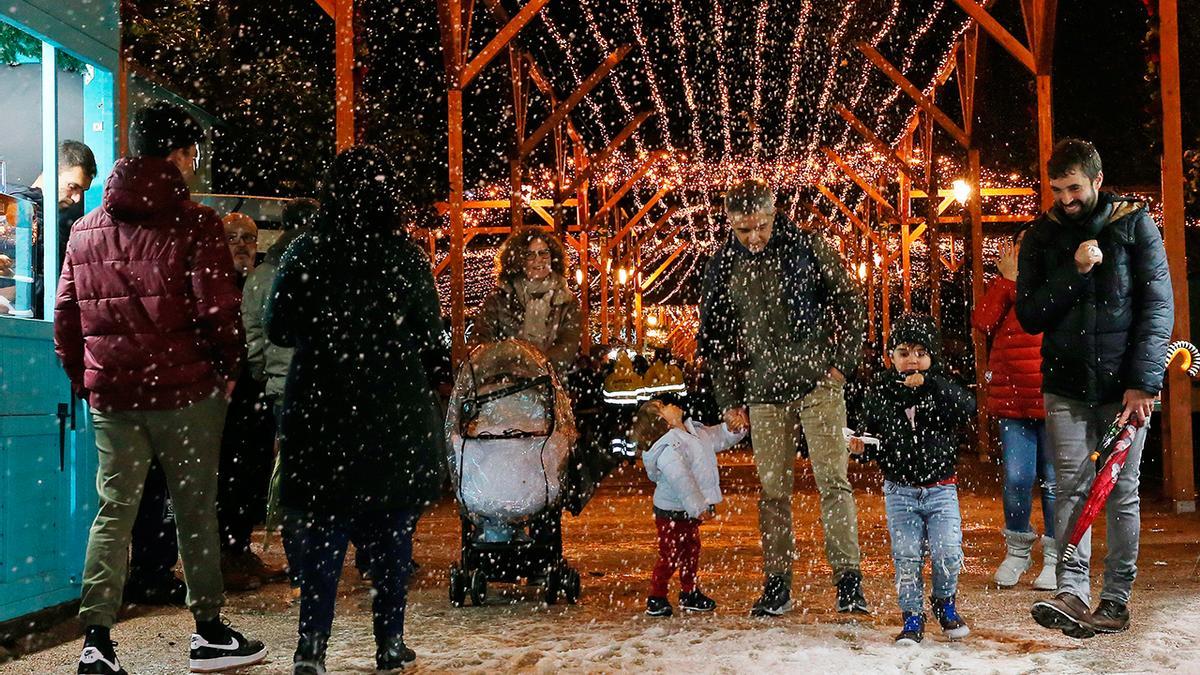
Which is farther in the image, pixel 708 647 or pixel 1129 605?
pixel 1129 605

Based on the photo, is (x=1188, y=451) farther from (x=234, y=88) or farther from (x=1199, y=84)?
(x=234, y=88)

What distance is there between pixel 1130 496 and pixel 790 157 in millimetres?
29729

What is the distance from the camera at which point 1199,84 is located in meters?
13.5

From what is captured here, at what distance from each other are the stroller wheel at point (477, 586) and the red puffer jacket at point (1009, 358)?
302cm

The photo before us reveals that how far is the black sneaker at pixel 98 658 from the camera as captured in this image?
497 centimetres

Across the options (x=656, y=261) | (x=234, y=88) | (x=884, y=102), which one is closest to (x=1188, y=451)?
(x=234, y=88)

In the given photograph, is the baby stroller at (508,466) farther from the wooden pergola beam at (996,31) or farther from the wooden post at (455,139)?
the wooden pergola beam at (996,31)

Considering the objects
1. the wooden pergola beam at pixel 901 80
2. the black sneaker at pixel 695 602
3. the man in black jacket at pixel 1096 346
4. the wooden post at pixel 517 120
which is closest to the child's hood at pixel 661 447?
the black sneaker at pixel 695 602

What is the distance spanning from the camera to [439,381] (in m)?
5.64

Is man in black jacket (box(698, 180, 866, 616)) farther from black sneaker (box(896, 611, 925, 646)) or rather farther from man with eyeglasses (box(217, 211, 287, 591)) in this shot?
man with eyeglasses (box(217, 211, 287, 591))

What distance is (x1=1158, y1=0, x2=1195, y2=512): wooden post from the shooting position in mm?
10899

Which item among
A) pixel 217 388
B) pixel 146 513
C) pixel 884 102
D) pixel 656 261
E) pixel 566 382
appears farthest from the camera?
pixel 656 261

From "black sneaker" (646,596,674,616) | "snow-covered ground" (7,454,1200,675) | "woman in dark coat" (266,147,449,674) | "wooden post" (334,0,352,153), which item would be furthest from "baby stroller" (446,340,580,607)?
"wooden post" (334,0,352,153)

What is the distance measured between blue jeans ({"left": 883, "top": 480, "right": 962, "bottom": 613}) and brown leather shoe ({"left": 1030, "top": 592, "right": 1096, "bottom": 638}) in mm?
385
